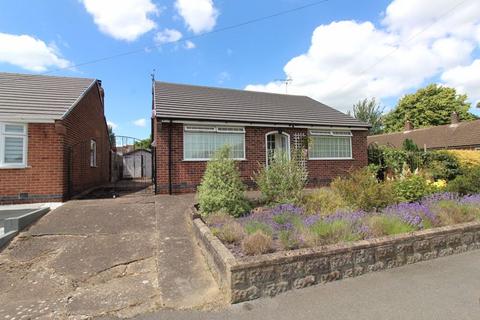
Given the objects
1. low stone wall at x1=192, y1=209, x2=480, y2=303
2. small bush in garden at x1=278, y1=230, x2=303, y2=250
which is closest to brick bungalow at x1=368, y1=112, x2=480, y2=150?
low stone wall at x1=192, y1=209, x2=480, y2=303

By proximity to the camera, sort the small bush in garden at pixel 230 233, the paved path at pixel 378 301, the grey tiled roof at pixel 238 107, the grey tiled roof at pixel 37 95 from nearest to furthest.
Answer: the paved path at pixel 378 301
the small bush in garden at pixel 230 233
the grey tiled roof at pixel 37 95
the grey tiled roof at pixel 238 107

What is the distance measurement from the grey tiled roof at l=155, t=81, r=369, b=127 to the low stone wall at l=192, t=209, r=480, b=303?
6787 mm

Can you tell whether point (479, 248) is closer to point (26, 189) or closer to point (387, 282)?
point (387, 282)

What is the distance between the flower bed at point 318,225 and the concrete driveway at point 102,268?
744 millimetres

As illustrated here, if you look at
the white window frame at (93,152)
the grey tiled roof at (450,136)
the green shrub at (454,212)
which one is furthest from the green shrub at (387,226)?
the grey tiled roof at (450,136)

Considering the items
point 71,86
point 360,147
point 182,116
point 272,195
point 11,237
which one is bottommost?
point 11,237

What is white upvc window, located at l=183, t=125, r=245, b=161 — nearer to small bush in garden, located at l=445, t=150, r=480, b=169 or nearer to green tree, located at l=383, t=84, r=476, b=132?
small bush in garden, located at l=445, t=150, r=480, b=169

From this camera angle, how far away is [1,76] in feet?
39.9

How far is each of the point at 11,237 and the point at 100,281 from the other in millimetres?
2959

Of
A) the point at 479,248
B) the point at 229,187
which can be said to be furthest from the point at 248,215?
the point at 479,248

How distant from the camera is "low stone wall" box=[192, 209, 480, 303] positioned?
3685 millimetres

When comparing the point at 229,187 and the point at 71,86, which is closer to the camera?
the point at 229,187

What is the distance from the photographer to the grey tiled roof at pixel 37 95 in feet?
28.7

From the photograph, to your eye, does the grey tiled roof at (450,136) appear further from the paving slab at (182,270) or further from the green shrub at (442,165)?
the paving slab at (182,270)
